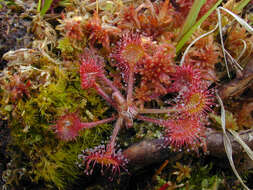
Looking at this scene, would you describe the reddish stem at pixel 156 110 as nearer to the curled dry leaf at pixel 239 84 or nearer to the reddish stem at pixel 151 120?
the reddish stem at pixel 151 120

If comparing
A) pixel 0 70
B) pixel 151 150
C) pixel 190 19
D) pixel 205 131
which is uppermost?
pixel 190 19

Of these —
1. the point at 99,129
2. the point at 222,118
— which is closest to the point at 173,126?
the point at 222,118

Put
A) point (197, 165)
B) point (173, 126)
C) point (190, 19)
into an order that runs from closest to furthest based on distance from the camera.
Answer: point (173, 126)
point (190, 19)
point (197, 165)

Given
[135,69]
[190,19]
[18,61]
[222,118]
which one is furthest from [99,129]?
[190,19]

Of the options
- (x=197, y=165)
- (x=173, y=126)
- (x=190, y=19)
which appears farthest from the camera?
(x=197, y=165)

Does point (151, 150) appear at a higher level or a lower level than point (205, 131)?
lower

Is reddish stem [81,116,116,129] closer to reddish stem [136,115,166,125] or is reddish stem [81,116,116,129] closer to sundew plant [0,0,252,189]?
sundew plant [0,0,252,189]

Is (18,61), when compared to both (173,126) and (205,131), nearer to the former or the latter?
(173,126)

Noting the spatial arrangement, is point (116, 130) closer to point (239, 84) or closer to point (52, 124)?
point (52, 124)

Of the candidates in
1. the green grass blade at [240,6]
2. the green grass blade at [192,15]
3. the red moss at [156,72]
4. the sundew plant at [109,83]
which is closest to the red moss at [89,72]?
the sundew plant at [109,83]

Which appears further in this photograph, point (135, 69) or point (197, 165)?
point (197, 165)
